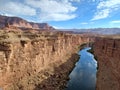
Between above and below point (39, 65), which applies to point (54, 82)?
below

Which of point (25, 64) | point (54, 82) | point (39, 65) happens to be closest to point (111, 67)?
point (25, 64)

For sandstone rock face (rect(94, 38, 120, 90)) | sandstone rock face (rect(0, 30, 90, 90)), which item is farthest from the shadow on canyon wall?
sandstone rock face (rect(94, 38, 120, 90))

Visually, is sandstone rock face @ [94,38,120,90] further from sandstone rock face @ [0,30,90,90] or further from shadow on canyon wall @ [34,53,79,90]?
sandstone rock face @ [0,30,90,90]

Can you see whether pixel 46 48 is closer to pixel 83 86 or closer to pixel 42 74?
pixel 42 74

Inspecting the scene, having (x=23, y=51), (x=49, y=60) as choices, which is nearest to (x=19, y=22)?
(x=49, y=60)

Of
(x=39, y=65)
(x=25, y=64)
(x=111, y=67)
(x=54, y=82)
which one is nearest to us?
(x=111, y=67)

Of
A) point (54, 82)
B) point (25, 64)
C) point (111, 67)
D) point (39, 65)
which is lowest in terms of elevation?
point (54, 82)

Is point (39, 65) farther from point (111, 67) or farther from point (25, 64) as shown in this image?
point (111, 67)

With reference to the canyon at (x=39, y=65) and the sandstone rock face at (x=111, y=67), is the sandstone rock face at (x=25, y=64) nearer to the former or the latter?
the canyon at (x=39, y=65)

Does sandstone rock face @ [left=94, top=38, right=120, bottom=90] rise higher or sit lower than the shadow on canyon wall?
higher

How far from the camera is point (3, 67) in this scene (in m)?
19.1

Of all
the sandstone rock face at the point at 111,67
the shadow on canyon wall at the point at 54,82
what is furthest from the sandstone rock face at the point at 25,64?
the sandstone rock face at the point at 111,67

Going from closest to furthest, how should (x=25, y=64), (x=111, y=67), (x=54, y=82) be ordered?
(x=111, y=67) → (x=25, y=64) → (x=54, y=82)

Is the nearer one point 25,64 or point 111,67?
point 111,67
